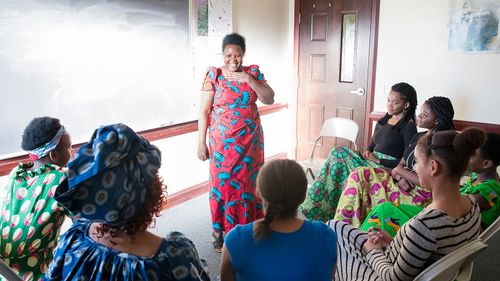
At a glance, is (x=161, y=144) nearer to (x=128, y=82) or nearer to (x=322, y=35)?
(x=128, y=82)

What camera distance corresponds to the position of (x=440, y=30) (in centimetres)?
359

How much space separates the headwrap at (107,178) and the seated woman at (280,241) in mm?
404

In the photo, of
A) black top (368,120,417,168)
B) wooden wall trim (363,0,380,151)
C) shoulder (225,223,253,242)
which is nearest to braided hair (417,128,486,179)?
shoulder (225,223,253,242)

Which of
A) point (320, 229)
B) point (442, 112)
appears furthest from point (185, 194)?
point (320, 229)

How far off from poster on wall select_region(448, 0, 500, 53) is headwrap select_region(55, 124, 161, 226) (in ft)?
10.7

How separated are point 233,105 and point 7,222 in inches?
57.6

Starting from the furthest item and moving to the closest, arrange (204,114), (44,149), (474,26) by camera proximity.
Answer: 1. (474,26)
2. (204,114)
3. (44,149)

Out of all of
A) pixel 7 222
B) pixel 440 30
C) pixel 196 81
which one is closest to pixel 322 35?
pixel 440 30

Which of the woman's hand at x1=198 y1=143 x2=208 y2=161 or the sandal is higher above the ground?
the woman's hand at x1=198 y1=143 x2=208 y2=161

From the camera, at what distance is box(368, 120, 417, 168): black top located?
2855 mm

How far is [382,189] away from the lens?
2.49 m

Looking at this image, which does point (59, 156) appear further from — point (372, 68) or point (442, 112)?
point (372, 68)

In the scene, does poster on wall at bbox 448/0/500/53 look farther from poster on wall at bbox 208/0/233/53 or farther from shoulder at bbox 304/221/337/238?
shoulder at bbox 304/221/337/238

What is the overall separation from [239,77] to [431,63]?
77.5 inches
